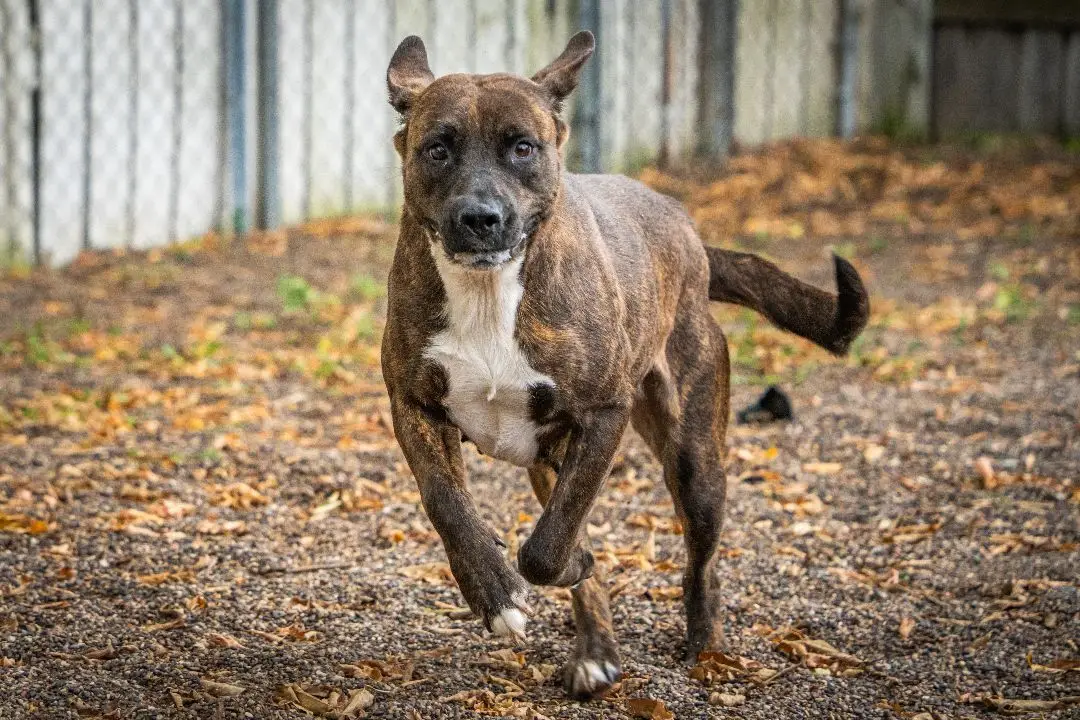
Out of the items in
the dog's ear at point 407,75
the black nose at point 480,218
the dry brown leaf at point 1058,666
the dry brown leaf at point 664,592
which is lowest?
the dry brown leaf at point 664,592

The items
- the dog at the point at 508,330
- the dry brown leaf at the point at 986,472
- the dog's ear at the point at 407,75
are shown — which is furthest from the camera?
the dry brown leaf at the point at 986,472

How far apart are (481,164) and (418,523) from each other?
2.18 metres

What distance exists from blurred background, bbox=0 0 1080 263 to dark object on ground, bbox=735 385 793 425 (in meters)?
3.99

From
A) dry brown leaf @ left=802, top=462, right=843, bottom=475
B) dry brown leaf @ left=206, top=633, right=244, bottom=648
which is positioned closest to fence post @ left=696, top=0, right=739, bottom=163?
dry brown leaf @ left=802, top=462, right=843, bottom=475

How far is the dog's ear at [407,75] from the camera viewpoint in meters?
4.47

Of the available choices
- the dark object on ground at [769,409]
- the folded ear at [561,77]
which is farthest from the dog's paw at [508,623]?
the dark object on ground at [769,409]

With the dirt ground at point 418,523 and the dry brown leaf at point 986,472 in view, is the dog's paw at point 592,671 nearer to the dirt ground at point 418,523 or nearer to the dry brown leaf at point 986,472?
the dirt ground at point 418,523

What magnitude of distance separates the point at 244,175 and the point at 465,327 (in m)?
7.12

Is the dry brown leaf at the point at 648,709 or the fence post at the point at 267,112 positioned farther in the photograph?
the fence post at the point at 267,112

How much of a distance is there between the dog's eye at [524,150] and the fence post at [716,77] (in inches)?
394

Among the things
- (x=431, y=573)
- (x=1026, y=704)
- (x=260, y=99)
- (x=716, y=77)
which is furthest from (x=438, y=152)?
(x=716, y=77)

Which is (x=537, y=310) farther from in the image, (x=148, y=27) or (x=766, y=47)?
(x=766, y=47)

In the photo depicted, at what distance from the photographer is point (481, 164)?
4.14m

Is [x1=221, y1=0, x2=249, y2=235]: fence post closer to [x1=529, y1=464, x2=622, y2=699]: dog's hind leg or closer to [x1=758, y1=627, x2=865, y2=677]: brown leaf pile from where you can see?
[x1=529, y1=464, x2=622, y2=699]: dog's hind leg
